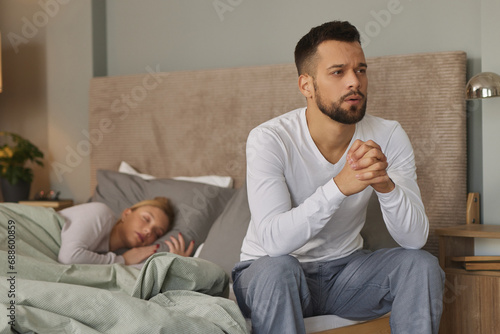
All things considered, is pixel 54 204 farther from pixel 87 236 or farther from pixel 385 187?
pixel 385 187

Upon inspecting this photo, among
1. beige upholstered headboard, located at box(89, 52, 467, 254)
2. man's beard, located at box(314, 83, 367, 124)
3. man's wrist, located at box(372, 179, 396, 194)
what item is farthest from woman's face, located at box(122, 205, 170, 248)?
man's wrist, located at box(372, 179, 396, 194)

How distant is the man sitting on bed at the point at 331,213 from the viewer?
1812mm

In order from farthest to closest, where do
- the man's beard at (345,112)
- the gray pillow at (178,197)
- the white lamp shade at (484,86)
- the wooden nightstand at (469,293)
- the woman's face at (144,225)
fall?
the gray pillow at (178,197)
the woman's face at (144,225)
the white lamp shade at (484,86)
the wooden nightstand at (469,293)
the man's beard at (345,112)

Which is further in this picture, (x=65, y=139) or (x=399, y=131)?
(x=65, y=139)

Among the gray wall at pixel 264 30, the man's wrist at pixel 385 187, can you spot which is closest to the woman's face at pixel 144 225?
the gray wall at pixel 264 30

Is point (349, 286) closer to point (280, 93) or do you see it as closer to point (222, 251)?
point (222, 251)

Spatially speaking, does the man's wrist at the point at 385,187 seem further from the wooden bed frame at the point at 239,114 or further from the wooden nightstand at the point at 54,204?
the wooden nightstand at the point at 54,204

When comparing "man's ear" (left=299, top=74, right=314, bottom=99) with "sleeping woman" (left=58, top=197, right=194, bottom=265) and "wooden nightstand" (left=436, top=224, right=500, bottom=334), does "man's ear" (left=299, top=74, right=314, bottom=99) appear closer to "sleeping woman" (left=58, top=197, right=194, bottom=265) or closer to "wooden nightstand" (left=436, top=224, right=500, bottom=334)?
"wooden nightstand" (left=436, top=224, right=500, bottom=334)

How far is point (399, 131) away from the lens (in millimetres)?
2217

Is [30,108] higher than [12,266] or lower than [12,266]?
higher

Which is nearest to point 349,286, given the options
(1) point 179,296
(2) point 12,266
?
(1) point 179,296

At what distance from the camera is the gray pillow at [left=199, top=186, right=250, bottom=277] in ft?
8.79

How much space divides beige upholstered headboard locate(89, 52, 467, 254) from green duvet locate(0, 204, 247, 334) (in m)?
1.23

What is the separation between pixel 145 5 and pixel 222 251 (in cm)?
188
